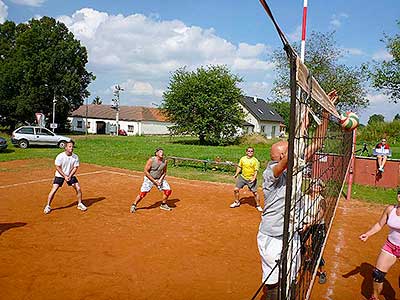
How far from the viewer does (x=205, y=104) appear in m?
34.7

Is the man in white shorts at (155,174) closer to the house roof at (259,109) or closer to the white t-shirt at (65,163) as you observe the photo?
the white t-shirt at (65,163)

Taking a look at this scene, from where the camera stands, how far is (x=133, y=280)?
549cm

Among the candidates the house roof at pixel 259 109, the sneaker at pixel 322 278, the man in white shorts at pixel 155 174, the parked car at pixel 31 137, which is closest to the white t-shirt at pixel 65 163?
the man in white shorts at pixel 155 174

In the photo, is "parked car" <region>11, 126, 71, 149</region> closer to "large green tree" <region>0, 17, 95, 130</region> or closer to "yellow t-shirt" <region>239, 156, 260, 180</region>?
"large green tree" <region>0, 17, 95, 130</region>

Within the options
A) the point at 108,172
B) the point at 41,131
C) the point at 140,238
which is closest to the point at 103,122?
the point at 41,131

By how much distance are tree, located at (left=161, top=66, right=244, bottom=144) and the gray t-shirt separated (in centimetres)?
3109

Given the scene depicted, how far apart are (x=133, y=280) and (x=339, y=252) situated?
413 centimetres

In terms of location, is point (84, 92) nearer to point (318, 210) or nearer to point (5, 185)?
point (5, 185)

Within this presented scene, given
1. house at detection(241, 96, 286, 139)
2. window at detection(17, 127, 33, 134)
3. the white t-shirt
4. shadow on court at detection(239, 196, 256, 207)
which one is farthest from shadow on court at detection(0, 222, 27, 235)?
house at detection(241, 96, 286, 139)

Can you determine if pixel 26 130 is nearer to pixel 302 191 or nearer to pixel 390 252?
pixel 302 191

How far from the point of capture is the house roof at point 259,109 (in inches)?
2158

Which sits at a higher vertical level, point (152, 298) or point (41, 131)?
point (41, 131)

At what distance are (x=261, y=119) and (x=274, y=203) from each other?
5160cm

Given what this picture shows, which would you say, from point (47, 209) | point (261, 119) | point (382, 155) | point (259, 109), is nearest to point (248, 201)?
point (47, 209)
